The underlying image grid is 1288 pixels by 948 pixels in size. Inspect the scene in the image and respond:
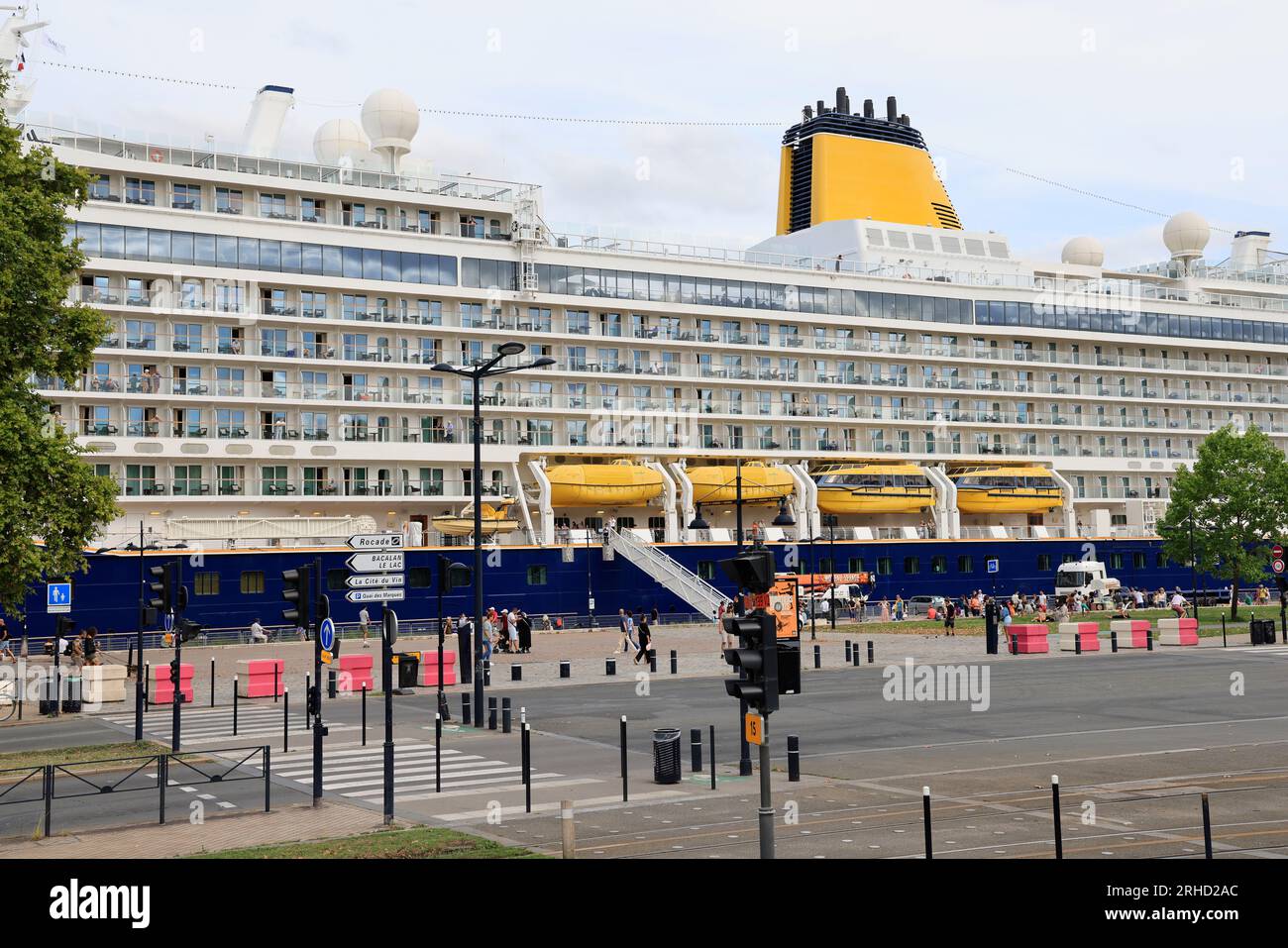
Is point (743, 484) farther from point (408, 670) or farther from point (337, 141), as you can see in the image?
point (408, 670)

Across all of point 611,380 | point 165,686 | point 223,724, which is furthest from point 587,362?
point 223,724

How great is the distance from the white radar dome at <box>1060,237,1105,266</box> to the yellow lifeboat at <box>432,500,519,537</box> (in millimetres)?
45938

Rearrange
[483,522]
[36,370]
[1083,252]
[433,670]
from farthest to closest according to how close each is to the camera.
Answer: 1. [1083,252]
2. [483,522]
3. [433,670]
4. [36,370]

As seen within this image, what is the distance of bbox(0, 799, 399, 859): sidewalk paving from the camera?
528 inches

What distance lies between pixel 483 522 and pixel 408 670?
879 inches

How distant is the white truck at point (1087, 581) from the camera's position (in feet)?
Result: 212

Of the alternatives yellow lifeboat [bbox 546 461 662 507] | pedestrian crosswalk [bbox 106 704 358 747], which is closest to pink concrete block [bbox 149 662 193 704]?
pedestrian crosswalk [bbox 106 704 358 747]

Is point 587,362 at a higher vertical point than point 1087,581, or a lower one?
higher

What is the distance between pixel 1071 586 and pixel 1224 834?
180ft

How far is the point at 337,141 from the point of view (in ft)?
189

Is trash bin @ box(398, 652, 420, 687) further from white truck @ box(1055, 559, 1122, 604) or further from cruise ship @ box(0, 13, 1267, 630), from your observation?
white truck @ box(1055, 559, 1122, 604)

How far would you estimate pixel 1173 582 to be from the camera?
71688mm
